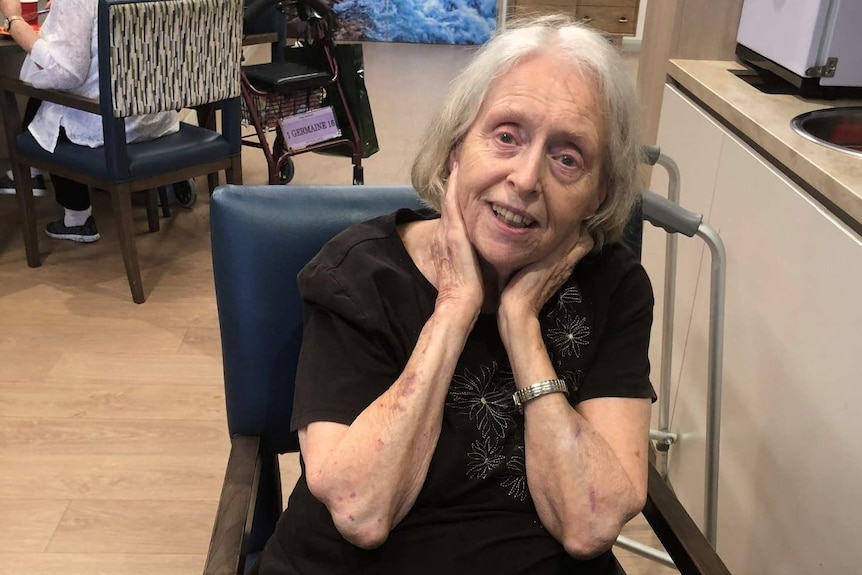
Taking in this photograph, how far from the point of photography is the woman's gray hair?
113 centimetres

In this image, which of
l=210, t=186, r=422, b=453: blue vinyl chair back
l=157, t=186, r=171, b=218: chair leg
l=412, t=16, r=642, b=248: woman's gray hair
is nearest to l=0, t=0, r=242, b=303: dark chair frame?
l=157, t=186, r=171, b=218: chair leg

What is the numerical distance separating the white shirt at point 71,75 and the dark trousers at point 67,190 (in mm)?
353

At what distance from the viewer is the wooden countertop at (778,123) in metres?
1.31

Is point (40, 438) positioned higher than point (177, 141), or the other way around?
point (177, 141)

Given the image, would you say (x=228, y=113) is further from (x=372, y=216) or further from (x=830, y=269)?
(x=830, y=269)

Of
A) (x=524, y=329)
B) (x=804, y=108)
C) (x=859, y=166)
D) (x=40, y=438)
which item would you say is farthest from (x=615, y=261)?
(x=40, y=438)

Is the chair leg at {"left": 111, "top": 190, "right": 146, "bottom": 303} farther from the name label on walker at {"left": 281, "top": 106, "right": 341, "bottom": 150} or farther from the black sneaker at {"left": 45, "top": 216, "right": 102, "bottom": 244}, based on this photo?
the name label on walker at {"left": 281, "top": 106, "right": 341, "bottom": 150}

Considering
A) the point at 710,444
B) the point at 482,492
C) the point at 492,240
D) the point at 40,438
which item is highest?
the point at 492,240

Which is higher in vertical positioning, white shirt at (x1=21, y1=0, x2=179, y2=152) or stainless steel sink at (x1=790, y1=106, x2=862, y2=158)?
stainless steel sink at (x1=790, y1=106, x2=862, y2=158)

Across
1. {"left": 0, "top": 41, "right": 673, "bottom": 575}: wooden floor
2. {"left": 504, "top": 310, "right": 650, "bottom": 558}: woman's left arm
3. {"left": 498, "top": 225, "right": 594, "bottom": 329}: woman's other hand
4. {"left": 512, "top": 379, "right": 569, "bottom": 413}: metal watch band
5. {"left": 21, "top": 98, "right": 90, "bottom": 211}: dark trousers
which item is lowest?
{"left": 0, "top": 41, "right": 673, "bottom": 575}: wooden floor

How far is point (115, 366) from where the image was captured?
267 cm

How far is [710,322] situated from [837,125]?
528 mm

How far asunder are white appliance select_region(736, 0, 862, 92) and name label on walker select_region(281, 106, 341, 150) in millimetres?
2285

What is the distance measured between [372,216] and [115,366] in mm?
1715
